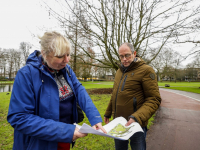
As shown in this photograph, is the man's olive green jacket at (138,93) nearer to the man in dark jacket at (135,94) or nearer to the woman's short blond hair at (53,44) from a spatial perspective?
the man in dark jacket at (135,94)

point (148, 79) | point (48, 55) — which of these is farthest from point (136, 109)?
point (48, 55)

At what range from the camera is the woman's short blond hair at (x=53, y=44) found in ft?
3.88

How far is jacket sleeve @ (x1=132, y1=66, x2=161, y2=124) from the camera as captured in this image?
5.65 ft

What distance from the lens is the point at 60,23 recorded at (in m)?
7.11

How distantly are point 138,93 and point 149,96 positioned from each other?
6.1 inches

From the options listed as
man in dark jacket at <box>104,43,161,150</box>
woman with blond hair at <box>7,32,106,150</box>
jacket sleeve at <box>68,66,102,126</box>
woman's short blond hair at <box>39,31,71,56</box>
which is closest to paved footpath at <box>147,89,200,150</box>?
man in dark jacket at <box>104,43,161,150</box>

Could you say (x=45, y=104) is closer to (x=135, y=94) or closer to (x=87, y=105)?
(x=87, y=105)

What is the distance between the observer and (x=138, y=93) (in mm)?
1897

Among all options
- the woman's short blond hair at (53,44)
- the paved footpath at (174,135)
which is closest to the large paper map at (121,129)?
the woman's short blond hair at (53,44)

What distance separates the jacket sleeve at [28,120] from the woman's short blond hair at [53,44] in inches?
12.7

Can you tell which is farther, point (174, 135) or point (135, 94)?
point (174, 135)

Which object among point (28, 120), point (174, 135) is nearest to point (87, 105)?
point (28, 120)

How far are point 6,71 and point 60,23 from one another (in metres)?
44.8

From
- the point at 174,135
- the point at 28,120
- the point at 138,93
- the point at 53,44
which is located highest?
the point at 53,44
